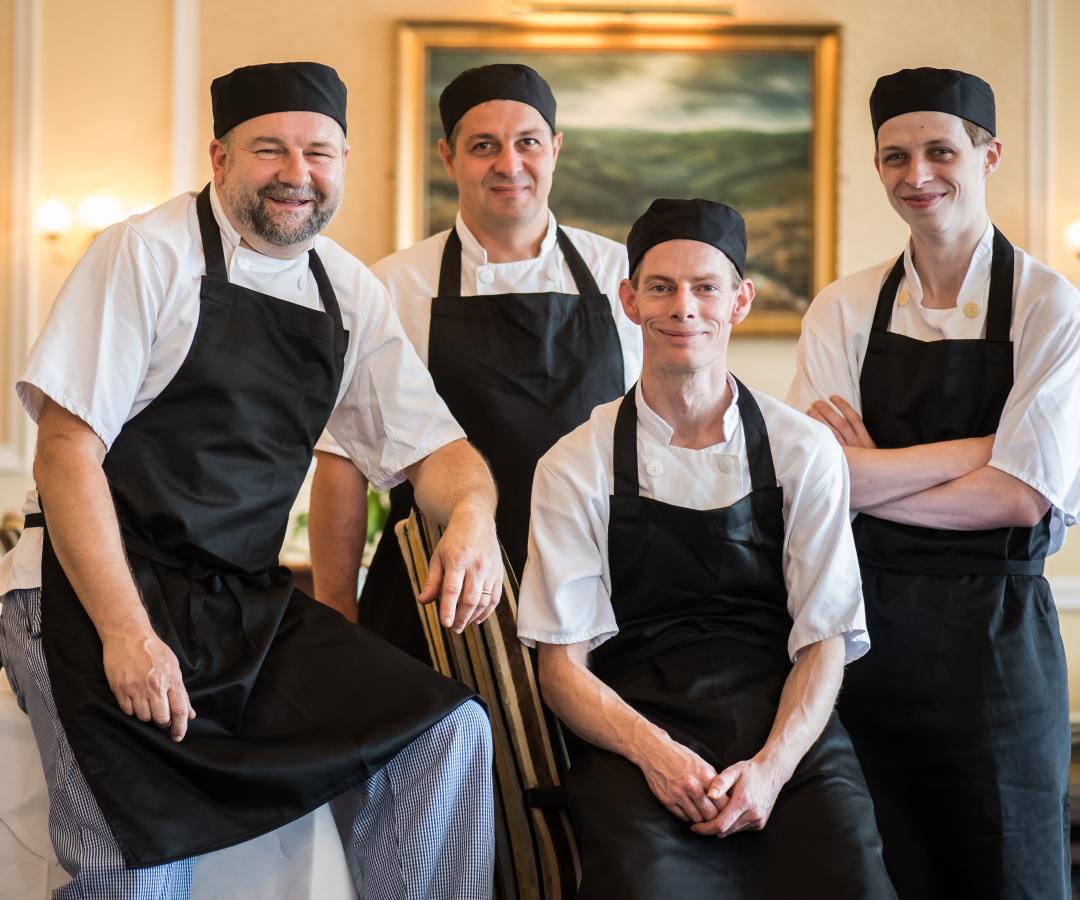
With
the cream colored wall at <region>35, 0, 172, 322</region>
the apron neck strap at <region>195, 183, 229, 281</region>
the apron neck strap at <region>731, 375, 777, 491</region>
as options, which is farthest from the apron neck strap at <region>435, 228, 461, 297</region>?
the cream colored wall at <region>35, 0, 172, 322</region>

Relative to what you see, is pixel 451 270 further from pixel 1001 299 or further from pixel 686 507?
pixel 1001 299

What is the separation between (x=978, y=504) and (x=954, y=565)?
0.14 metres

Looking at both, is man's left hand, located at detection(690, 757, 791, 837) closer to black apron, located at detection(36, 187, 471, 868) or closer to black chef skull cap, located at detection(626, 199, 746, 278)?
black apron, located at detection(36, 187, 471, 868)

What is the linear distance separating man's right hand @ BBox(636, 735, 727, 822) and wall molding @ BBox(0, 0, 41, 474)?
176 inches

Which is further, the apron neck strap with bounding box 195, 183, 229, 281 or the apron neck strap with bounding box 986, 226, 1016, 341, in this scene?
the apron neck strap with bounding box 986, 226, 1016, 341

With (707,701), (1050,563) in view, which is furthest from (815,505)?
(1050,563)

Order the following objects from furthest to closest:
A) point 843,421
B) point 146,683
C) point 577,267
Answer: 1. point 577,267
2. point 843,421
3. point 146,683

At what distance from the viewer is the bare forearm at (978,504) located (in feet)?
7.73

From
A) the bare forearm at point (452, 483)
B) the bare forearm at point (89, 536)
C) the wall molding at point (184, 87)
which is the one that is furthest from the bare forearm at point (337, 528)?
the wall molding at point (184, 87)

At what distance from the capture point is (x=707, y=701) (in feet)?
7.30

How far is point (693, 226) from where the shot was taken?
238cm

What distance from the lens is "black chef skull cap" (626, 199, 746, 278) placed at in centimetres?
238

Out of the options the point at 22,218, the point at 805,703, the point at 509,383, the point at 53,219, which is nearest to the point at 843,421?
the point at 805,703

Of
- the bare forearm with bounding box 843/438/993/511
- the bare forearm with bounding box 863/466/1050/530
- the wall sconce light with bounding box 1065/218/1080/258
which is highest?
the wall sconce light with bounding box 1065/218/1080/258
